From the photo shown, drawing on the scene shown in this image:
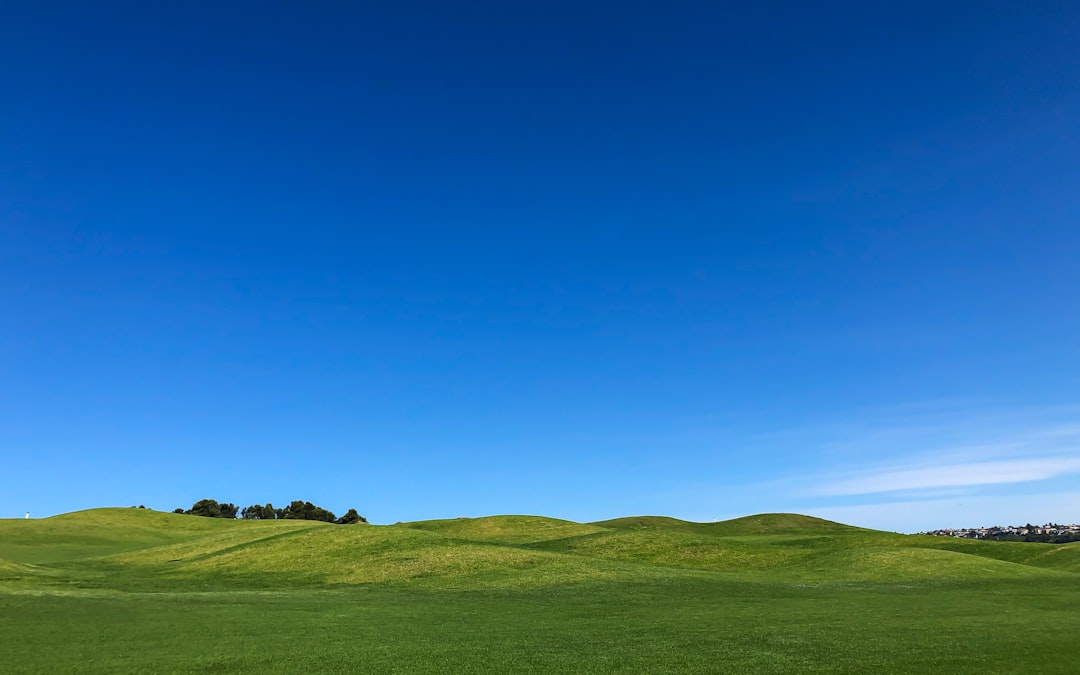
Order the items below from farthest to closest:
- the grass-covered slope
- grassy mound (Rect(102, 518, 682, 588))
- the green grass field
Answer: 1. the grass-covered slope
2. grassy mound (Rect(102, 518, 682, 588))
3. the green grass field

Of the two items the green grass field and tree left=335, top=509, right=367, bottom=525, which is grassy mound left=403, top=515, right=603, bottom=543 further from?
tree left=335, top=509, right=367, bottom=525

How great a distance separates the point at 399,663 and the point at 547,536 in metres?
68.3

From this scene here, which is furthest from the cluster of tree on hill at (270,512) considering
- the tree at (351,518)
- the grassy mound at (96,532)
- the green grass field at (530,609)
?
the green grass field at (530,609)

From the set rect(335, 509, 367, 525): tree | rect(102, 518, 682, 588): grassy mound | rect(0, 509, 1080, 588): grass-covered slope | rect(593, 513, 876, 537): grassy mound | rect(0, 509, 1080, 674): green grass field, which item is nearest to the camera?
rect(0, 509, 1080, 674): green grass field

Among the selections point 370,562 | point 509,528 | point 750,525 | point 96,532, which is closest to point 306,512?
point 96,532

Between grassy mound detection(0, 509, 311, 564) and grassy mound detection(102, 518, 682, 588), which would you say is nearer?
grassy mound detection(102, 518, 682, 588)

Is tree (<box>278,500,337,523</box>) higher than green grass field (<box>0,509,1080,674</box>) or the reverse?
higher

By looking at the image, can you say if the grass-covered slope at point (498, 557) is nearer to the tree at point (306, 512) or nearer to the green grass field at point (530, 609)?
the green grass field at point (530, 609)

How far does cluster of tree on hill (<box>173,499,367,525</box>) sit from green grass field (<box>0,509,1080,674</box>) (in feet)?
270

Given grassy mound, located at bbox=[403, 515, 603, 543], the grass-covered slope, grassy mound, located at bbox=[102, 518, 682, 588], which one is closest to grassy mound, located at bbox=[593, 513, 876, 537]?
the grass-covered slope

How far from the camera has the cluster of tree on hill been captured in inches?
5891

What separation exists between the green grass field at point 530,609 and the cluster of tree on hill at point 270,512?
270ft

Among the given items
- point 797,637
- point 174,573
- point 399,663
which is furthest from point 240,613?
point 174,573

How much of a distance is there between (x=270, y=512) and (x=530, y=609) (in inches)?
5512
